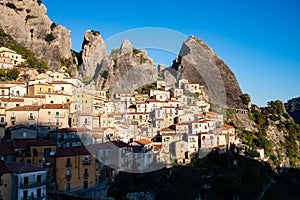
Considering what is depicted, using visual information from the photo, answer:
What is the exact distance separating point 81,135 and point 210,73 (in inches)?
1593

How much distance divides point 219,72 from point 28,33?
37.0 meters

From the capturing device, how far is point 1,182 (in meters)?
18.2

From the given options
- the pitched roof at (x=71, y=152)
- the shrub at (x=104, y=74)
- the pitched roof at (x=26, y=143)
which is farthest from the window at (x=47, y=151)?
the shrub at (x=104, y=74)

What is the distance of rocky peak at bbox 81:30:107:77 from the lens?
60031 millimetres

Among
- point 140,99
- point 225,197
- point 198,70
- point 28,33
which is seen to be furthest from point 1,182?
point 198,70

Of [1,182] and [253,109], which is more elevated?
[253,109]

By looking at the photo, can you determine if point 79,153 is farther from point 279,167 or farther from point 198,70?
point 198,70

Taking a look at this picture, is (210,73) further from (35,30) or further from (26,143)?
(26,143)

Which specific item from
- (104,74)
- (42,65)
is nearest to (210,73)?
(104,74)

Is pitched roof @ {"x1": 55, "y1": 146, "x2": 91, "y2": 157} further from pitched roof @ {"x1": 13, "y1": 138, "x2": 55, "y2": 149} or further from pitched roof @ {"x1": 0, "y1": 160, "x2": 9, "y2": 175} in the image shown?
pitched roof @ {"x1": 0, "y1": 160, "x2": 9, "y2": 175}

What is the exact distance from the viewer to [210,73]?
63.3 meters

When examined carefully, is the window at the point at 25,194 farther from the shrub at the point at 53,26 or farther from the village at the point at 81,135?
the shrub at the point at 53,26

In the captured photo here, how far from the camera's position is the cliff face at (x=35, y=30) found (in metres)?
52.3

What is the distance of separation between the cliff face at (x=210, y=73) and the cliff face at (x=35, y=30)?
23.7 metres
